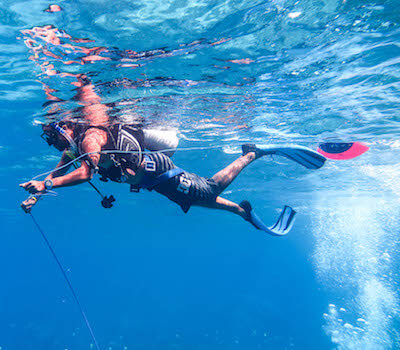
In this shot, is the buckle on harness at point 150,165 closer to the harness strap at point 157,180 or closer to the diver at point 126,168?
the diver at point 126,168

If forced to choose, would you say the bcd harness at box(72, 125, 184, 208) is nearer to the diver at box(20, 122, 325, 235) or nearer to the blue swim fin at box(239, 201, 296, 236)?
the diver at box(20, 122, 325, 235)

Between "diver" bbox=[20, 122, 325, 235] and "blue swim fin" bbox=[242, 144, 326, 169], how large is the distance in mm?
42

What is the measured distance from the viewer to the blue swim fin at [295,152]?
7.94 meters

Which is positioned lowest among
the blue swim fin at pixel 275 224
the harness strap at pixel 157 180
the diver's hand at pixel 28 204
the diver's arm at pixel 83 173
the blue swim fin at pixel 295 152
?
the blue swim fin at pixel 275 224

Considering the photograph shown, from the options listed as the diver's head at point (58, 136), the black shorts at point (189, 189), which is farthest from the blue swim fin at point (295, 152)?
the diver's head at point (58, 136)

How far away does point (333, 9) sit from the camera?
17.7 ft

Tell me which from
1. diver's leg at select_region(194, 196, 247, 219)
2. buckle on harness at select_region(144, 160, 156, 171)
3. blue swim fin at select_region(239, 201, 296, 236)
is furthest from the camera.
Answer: blue swim fin at select_region(239, 201, 296, 236)

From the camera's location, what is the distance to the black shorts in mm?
6297

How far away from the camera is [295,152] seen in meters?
8.52

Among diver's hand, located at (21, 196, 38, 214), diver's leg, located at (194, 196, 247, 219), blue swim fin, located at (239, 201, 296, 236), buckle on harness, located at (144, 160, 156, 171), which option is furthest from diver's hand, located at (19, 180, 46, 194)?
blue swim fin, located at (239, 201, 296, 236)

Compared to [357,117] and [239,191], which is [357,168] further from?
[239,191]

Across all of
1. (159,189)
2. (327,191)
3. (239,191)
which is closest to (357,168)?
(327,191)

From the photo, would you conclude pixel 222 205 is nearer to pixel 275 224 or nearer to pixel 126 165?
pixel 275 224

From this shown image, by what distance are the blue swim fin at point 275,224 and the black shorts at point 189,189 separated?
1.22m
